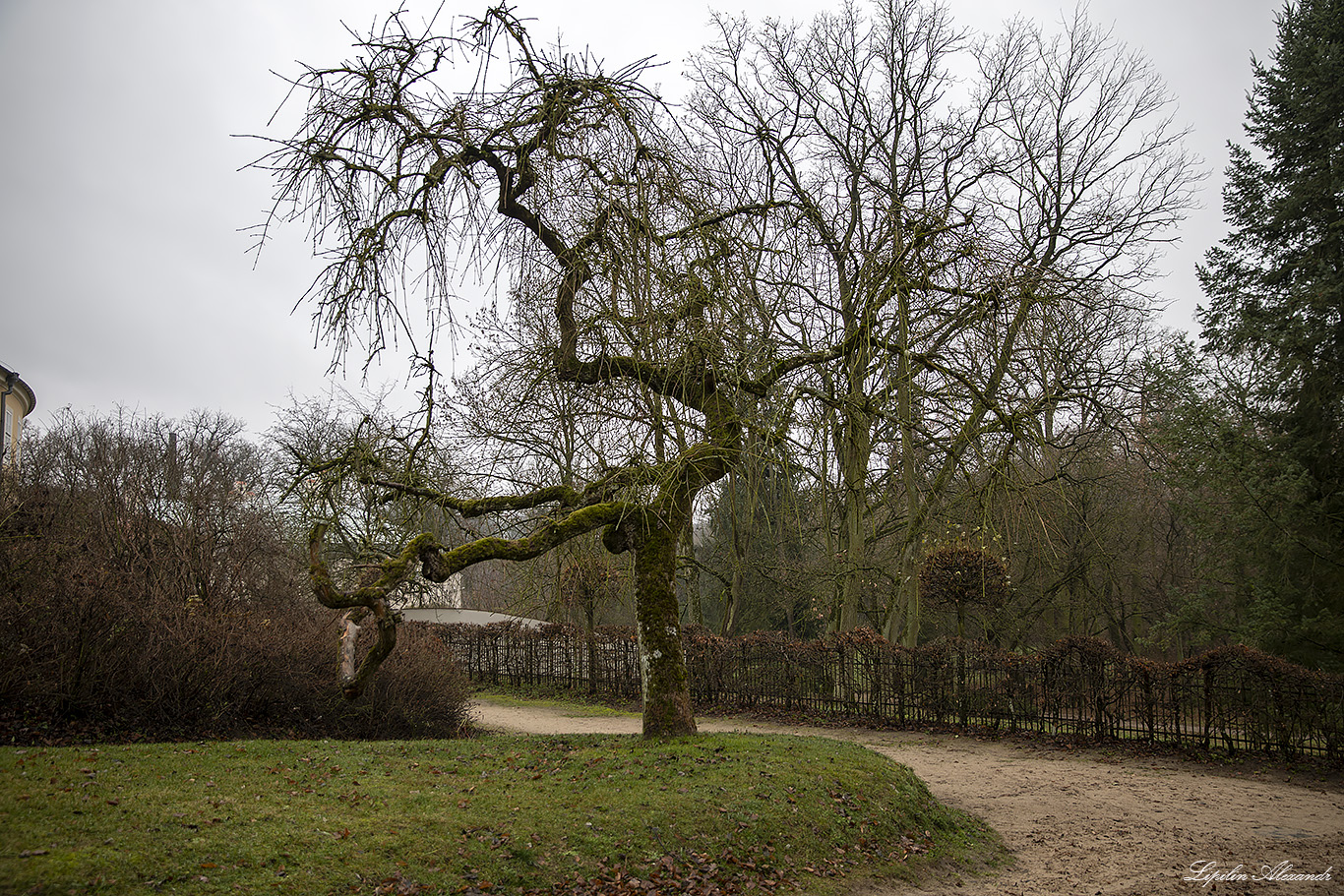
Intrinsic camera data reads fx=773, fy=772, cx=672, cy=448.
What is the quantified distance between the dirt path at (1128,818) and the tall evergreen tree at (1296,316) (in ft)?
18.5


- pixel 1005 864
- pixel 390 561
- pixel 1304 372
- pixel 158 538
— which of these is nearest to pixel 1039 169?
pixel 1304 372

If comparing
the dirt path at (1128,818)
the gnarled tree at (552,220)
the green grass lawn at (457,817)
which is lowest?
the dirt path at (1128,818)

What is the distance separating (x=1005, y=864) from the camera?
19.7 ft

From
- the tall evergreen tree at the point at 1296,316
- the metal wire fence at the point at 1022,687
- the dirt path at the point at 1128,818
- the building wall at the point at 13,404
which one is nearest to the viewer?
the dirt path at the point at 1128,818

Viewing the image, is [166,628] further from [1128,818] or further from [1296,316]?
[1296,316]

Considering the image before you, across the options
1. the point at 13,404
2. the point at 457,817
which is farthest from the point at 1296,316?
the point at 13,404

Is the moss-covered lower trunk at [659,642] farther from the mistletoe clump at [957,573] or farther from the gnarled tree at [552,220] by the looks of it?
the mistletoe clump at [957,573]

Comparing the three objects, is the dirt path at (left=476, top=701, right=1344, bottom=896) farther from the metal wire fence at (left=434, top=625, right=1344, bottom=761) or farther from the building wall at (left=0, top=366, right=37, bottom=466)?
the building wall at (left=0, top=366, right=37, bottom=466)

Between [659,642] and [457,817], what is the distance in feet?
8.60

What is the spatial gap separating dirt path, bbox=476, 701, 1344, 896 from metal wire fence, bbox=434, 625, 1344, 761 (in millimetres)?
696

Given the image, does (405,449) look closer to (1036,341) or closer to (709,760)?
(709,760)

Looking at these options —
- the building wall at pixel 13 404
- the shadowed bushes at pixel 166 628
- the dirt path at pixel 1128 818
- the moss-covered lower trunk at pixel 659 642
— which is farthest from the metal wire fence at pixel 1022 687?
the building wall at pixel 13 404

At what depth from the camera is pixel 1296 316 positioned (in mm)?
13523

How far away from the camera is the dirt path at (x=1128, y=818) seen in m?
5.47
